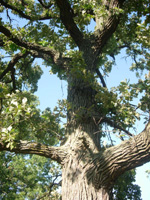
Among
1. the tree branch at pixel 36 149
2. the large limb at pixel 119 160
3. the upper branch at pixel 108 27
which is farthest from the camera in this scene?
the upper branch at pixel 108 27

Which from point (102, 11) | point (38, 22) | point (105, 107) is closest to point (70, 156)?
point (105, 107)

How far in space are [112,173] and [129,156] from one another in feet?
1.25

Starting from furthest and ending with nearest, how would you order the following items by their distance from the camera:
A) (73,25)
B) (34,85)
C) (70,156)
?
(34,85) < (73,25) < (70,156)

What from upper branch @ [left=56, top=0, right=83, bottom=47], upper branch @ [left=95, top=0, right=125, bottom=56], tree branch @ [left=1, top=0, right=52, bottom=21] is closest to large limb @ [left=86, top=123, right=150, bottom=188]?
upper branch @ [left=95, top=0, right=125, bottom=56]

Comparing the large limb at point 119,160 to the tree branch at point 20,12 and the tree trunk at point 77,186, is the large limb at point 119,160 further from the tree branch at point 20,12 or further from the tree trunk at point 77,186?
the tree branch at point 20,12

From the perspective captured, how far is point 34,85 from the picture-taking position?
9.12 metres

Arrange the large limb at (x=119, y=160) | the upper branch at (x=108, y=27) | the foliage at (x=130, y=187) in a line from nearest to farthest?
1. the large limb at (x=119, y=160)
2. the upper branch at (x=108, y=27)
3. the foliage at (x=130, y=187)

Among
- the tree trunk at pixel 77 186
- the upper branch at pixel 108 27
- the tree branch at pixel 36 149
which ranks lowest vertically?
the tree trunk at pixel 77 186

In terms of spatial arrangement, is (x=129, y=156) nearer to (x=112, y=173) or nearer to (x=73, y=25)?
(x=112, y=173)

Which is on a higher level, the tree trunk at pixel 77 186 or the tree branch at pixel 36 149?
the tree branch at pixel 36 149

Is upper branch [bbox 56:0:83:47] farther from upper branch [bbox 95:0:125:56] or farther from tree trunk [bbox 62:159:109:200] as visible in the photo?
tree trunk [bbox 62:159:109:200]

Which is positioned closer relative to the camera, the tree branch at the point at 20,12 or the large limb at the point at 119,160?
the large limb at the point at 119,160

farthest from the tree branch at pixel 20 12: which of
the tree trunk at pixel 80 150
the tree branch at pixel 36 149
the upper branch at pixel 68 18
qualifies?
the tree branch at pixel 36 149

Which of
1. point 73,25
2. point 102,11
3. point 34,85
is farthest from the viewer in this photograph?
point 34,85
